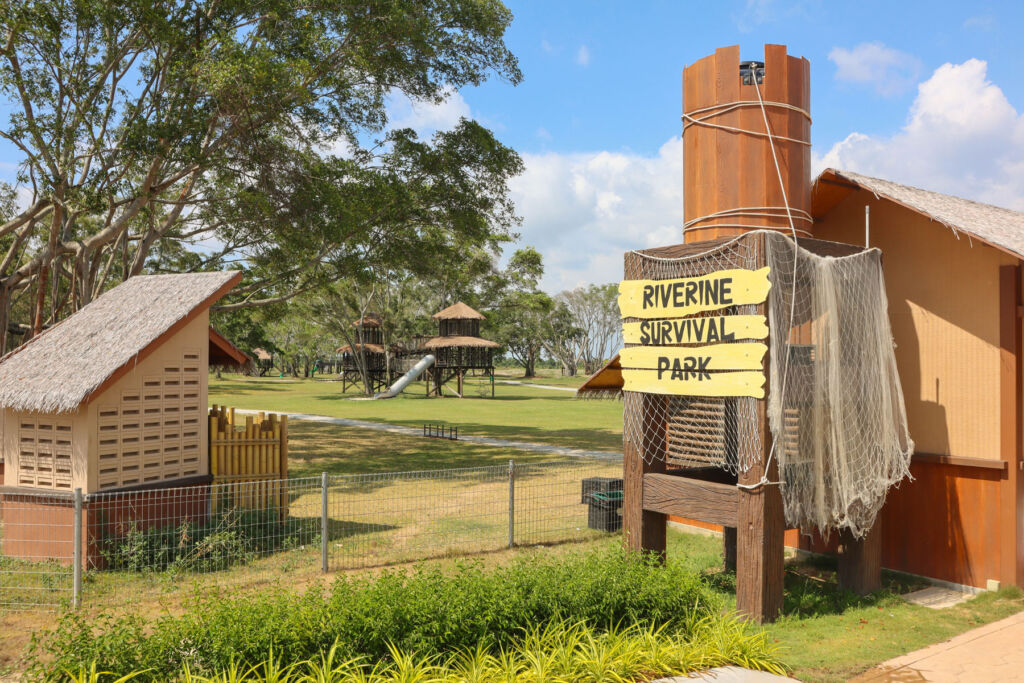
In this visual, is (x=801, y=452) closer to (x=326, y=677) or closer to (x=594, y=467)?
(x=326, y=677)

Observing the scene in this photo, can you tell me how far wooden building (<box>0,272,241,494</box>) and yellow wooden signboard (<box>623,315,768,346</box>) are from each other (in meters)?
6.04

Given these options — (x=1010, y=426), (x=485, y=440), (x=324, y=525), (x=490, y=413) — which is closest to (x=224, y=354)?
(x=324, y=525)

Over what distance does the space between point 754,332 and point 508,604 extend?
3357 millimetres

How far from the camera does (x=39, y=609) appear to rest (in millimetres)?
8047

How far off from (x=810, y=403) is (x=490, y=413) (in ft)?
99.1

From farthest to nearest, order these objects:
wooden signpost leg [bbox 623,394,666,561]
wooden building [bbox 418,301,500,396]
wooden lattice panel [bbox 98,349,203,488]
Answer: wooden building [bbox 418,301,500,396]
wooden lattice panel [bbox 98,349,203,488]
wooden signpost leg [bbox 623,394,666,561]

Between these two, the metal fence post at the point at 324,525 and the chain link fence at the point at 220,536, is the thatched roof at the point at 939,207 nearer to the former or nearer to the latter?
the chain link fence at the point at 220,536

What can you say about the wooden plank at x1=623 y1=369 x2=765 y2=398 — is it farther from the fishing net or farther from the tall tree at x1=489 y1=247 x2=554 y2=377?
the tall tree at x1=489 y1=247 x2=554 y2=377

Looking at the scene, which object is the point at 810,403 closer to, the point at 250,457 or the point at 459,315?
the point at 250,457

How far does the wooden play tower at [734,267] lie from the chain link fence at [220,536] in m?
2.98

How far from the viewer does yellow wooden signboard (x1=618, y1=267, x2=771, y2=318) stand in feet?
23.2

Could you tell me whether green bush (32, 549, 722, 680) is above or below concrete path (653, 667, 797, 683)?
above

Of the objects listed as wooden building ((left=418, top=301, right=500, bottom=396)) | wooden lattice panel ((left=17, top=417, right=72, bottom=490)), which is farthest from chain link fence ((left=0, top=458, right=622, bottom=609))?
wooden building ((left=418, top=301, right=500, bottom=396))

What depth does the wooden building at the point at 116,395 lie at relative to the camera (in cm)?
921
